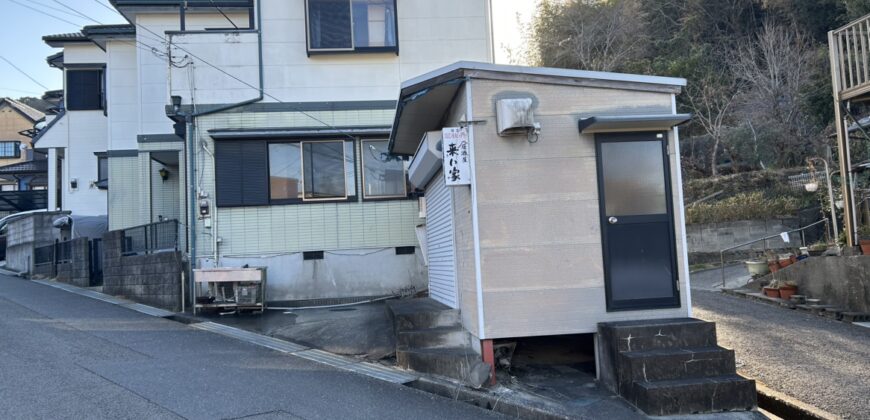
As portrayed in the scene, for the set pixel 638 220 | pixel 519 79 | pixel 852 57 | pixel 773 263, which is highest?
pixel 852 57

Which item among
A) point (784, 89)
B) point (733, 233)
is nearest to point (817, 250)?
point (733, 233)

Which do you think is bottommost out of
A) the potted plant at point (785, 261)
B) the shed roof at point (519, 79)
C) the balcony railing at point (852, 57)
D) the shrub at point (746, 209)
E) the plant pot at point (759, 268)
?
the plant pot at point (759, 268)

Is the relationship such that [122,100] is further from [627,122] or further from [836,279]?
[836,279]

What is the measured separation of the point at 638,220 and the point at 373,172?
7.05 metres

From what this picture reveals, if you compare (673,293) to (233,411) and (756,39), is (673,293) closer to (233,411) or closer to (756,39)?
(233,411)

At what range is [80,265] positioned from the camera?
49.4ft

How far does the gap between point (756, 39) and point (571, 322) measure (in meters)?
23.1

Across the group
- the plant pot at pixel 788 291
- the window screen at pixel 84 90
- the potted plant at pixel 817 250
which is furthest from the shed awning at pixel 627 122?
the window screen at pixel 84 90

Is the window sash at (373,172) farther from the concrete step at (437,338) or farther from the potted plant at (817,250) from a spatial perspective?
the potted plant at (817,250)

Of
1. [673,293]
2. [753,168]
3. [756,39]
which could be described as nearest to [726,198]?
[753,168]

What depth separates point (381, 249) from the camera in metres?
12.0

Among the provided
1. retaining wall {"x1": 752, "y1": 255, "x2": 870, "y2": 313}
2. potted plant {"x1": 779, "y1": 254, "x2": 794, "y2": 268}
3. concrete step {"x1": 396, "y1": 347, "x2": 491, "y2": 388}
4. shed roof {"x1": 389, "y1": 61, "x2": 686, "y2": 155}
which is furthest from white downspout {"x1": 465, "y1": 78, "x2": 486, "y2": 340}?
potted plant {"x1": 779, "y1": 254, "x2": 794, "y2": 268}

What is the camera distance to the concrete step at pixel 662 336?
18.3ft

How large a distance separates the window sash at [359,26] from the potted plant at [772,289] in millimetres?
9235
